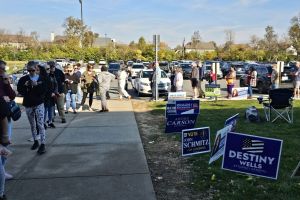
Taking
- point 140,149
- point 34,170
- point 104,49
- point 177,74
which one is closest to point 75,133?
point 140,149

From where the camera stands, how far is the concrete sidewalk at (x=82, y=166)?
555cm

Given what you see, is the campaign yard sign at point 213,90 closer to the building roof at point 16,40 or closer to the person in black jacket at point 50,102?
the person in black jacket at point 50,102

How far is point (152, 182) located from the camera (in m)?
6.04

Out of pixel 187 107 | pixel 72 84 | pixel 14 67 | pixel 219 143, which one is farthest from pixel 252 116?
pixel 14 67

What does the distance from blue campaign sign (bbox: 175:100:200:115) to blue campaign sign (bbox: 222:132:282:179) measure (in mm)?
3698

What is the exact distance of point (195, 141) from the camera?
721 cm

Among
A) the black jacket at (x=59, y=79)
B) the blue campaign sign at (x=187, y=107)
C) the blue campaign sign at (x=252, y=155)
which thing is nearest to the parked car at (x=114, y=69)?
the black jacket at (x=59, y=79)

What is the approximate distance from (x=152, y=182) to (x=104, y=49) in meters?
68.6

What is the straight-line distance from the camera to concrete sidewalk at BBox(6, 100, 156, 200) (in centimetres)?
555

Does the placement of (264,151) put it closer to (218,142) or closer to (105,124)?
(218,142)

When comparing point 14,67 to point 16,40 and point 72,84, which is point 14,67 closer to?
point 72,84

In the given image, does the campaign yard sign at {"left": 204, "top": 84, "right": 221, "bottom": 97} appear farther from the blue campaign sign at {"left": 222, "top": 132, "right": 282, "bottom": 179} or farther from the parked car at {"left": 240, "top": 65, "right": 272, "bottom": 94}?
the blue campaign sign at {"left": 222, "top": 132, "right": 282, "bottom": 179}

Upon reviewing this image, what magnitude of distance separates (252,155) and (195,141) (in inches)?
65.9

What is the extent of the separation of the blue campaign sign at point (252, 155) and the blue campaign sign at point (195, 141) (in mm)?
1245
